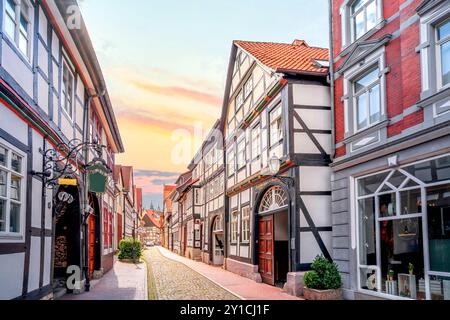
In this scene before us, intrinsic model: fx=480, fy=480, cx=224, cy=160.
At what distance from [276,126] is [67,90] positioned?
6.51 m

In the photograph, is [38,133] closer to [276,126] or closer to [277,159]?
[277,159]

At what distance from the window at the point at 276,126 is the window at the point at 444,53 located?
6.28 m

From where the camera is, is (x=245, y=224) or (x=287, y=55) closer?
(x=287, y=55)

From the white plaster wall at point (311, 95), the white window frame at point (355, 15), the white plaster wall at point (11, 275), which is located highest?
the white window frame at point (355, 15)

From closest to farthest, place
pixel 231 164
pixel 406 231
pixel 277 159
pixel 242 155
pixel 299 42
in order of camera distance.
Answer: pixel 406 231, pixel 277 159, pixel 242 155, pixel 299 42, pixel 231 164

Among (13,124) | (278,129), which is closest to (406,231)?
(278,129)

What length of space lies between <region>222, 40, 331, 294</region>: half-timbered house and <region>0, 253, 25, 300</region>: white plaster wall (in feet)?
24.3

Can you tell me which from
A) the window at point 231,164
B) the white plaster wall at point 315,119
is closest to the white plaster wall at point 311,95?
the white plaster wall at point 315,119

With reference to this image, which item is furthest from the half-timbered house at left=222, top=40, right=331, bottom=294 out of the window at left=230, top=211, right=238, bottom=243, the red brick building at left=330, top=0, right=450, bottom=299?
the red brick building at left=330, top=0, right=450, bottom=299

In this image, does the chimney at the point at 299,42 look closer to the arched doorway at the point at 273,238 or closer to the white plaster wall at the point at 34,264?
the arched doorway at the point at 273,238

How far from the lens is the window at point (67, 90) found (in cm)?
1110

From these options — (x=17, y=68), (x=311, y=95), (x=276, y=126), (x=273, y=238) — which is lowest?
(x=273, y=238)

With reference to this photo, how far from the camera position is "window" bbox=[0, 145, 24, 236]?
694cm

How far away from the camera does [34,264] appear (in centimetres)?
838
